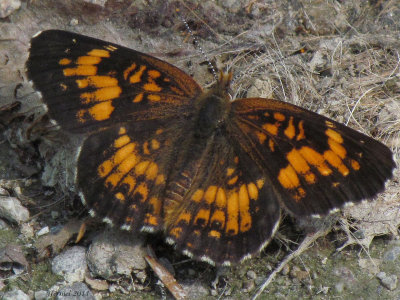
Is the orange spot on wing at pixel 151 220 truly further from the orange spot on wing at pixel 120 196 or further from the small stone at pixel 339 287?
the small stone at pixel 339 287

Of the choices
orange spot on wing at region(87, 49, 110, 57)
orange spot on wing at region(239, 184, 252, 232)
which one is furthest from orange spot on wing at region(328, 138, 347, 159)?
orange spot on wing at region(87, 49, 110, 57)

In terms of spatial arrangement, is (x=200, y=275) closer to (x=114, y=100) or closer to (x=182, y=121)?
(x=182, y=121)

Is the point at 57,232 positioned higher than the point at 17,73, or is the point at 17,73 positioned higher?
the point at 17,73

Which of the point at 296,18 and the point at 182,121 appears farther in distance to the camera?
the point at 296,18

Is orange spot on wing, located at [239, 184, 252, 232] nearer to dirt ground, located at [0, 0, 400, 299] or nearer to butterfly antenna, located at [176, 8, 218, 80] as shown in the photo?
dirt ground, located at [0, 0, 400, 299]

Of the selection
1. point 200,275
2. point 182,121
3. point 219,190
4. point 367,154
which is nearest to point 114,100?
point 182,121

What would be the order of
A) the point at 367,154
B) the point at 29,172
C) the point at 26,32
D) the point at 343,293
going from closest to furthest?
the point at 367,154, the point at 343,293, the point at 29,172, the point at 26,32

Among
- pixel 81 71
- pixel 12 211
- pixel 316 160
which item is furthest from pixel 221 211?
pixel 12 211

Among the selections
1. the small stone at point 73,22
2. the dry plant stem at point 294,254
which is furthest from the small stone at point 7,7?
the dry plant stem at point 294,254
